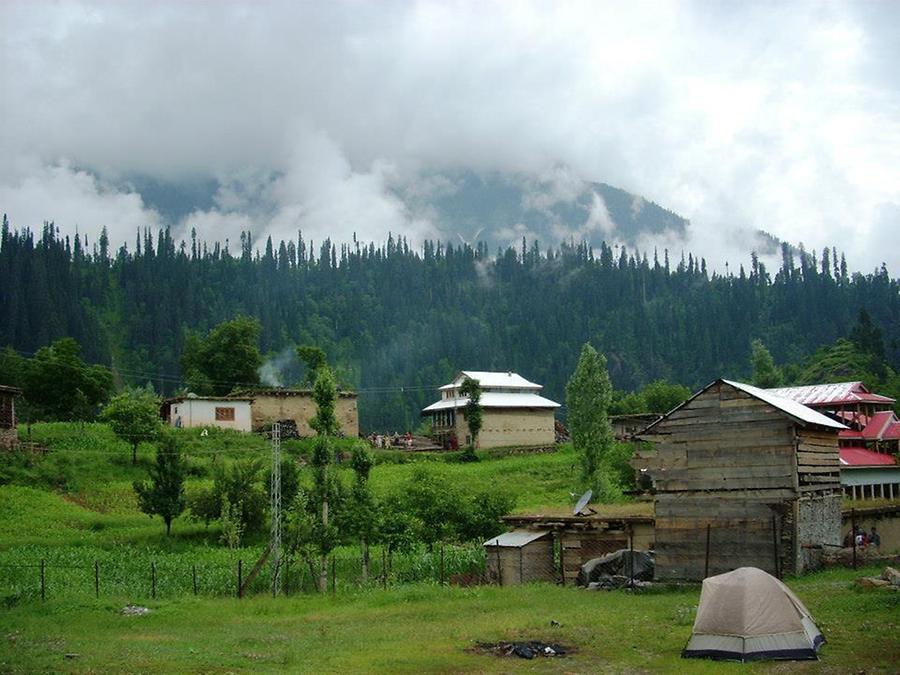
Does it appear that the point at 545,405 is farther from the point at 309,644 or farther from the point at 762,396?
the point at 309,644

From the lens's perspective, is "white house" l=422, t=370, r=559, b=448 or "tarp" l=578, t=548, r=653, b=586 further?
"white house" l=422, t=370, r=559, b=448

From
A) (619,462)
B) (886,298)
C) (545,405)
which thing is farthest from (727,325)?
(619,462)

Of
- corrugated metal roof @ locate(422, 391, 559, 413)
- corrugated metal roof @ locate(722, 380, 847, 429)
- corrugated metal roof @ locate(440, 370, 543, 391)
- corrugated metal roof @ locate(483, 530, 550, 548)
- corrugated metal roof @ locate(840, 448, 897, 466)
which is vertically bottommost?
corrugated metal roof @ locate(483, 530, 550, 548)

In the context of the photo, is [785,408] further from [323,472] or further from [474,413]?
[474,413]

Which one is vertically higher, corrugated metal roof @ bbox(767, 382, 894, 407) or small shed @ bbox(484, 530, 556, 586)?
corrugated metal roof @ bbox(767, 382, 894, 407)

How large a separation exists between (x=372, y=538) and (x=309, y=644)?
15136 millimetres

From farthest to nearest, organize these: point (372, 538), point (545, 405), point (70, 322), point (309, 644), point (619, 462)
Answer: point (70, 322), point (545, 405), point (619, 462), point (372, 538), point (309, 644)

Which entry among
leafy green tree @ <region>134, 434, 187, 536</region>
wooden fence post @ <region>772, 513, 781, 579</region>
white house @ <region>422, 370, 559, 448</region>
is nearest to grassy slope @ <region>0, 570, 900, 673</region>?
wooden fence post @ <region>772, 513, 781, 579</region>

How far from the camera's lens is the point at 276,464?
32281 mm

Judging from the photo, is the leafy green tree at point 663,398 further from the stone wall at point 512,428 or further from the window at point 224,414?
the window at point 224,414

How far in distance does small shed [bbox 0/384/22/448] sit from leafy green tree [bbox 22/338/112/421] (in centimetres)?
1538

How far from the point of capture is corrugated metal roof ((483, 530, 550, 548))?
33719 mm

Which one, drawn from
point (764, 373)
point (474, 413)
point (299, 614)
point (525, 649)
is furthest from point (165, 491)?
point (764, 373)

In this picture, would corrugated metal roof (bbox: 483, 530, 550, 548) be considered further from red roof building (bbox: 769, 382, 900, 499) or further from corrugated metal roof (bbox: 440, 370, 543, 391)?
corrugated metal roof (bbox: 440, 370, 543, 391)
